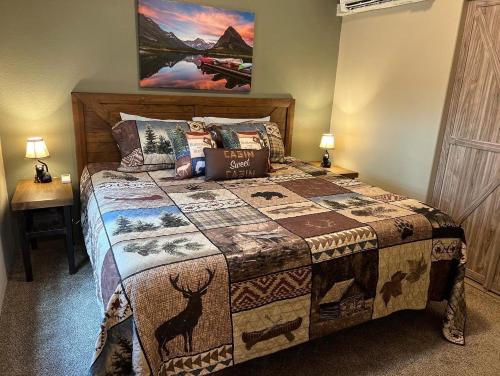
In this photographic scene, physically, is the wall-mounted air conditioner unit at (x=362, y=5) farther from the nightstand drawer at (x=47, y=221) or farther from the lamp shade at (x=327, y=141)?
the nightstand drawer at (x=47, y=221)

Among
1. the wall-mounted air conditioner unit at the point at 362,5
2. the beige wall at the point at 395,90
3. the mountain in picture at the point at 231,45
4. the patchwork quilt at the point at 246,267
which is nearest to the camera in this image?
the patchwork quilt at the point at 246,267

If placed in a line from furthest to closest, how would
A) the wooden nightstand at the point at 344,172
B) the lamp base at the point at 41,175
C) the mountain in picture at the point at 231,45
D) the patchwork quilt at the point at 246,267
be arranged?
the wooden nightstand at the point at 344,172, the mountain in picture at the point at 231,45, the lamp base at the point at 41,175, the patchwork quilt at the point at 246,267

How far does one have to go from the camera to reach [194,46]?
313cm

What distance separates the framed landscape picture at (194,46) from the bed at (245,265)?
102 centimetres

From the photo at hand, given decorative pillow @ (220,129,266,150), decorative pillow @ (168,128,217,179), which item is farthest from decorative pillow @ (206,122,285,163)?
decorative pillow @ (168,128,217,179)

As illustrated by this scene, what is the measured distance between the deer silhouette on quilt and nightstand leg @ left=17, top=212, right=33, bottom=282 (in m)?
1.53

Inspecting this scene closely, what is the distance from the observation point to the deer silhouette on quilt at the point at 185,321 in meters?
1.37

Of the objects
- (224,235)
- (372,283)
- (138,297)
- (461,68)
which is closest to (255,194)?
(224,235)

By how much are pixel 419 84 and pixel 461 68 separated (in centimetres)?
35

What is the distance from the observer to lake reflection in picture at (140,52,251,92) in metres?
3.03

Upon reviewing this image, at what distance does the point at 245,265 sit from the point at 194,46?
226 centimetres

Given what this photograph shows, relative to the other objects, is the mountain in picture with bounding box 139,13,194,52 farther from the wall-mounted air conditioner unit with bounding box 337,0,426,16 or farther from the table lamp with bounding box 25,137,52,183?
the wall-mounted air conditioner unit with bounding box 337,0,426,16

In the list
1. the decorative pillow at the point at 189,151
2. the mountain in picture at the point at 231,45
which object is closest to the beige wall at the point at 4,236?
the decorative pillow at the point at 189,151

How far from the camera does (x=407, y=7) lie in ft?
9.89
